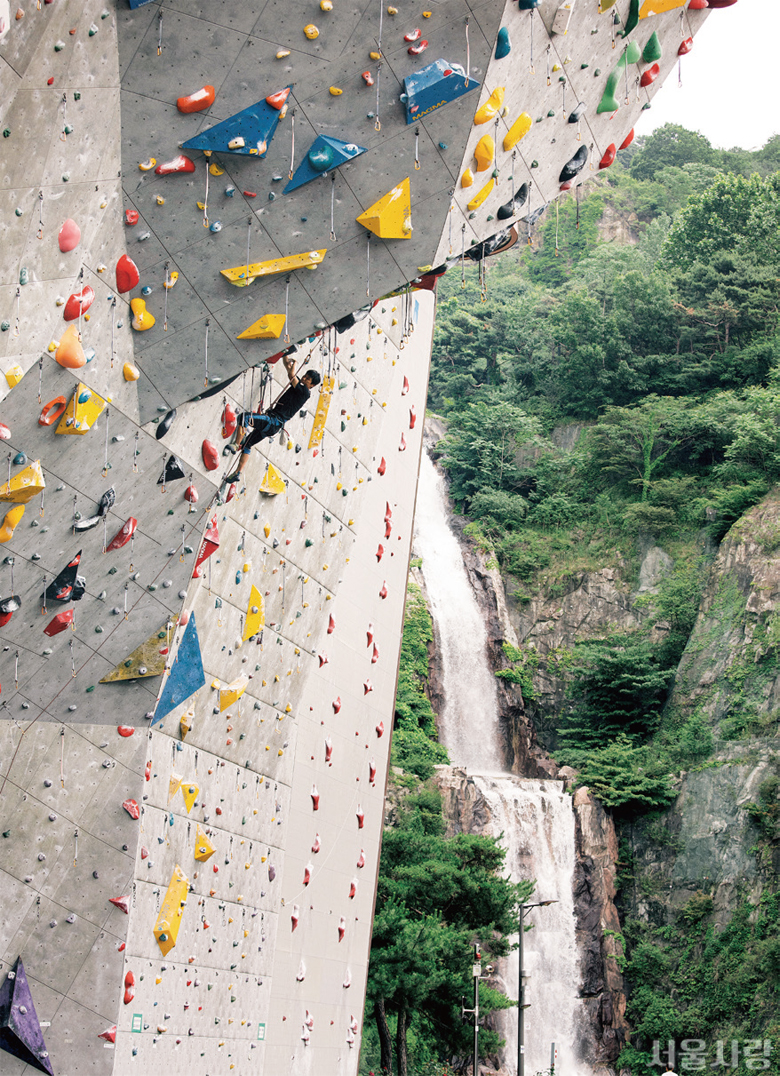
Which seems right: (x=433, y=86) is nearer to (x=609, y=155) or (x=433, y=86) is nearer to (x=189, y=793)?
(x=609, y=155)

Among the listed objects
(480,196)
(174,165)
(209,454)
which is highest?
(480,196)

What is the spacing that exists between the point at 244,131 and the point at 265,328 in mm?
1475

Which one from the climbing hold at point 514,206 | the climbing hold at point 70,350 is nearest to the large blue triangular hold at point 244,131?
the climbing hold at point 70,350

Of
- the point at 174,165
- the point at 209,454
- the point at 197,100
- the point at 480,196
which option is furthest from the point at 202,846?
the point at 197,100

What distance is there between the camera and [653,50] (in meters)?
9.30

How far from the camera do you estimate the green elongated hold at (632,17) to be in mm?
8922

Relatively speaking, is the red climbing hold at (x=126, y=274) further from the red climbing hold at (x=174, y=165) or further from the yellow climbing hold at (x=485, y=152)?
the yellow climbing hold at (x=485, y=152)

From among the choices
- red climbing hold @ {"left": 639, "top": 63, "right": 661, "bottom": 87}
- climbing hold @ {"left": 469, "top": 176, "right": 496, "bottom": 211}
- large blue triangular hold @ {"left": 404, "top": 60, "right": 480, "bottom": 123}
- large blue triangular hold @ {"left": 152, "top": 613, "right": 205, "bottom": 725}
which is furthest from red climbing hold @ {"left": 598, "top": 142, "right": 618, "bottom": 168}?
large blue triangular hold @ {"left": 152, "top": 613, "right": 205, "bottom": 725}

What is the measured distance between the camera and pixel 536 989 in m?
21.2

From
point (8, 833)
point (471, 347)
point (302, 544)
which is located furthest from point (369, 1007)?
point (471, 347)

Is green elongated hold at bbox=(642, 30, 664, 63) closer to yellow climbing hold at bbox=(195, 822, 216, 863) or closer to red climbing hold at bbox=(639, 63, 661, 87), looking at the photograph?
red climbing hold at bbox=(639, 63, 661, 87)

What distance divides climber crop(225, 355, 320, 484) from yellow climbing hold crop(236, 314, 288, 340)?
3.74 ft

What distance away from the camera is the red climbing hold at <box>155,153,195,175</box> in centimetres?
803

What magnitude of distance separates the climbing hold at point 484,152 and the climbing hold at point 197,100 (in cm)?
215
